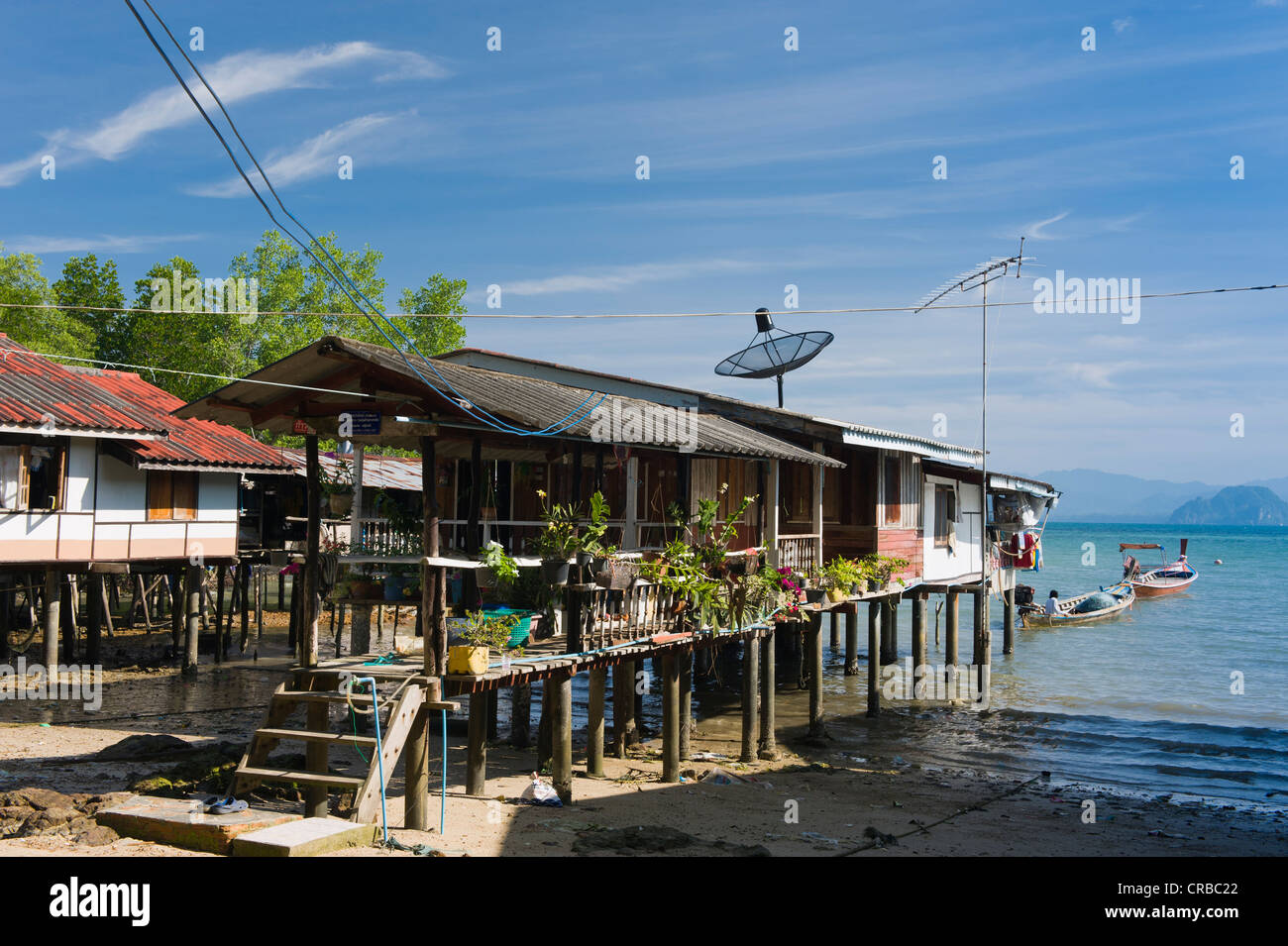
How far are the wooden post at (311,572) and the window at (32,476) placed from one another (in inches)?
384

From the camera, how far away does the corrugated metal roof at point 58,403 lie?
713 inches

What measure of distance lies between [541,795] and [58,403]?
13470 mm

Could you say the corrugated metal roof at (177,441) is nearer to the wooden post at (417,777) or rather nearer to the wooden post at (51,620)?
the wooden post at (51,620)

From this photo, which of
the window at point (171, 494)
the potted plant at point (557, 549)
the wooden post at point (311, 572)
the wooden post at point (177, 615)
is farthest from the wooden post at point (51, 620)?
the potted plant at point (557, 549)

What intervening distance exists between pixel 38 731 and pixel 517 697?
7094mm

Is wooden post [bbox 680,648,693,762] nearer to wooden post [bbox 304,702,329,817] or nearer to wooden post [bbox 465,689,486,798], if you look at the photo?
wooden post [bbox 465,689,486,798]

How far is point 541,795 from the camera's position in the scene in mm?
11781

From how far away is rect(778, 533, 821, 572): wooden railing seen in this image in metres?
17.4

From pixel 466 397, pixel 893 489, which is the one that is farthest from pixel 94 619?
pixel 893 489

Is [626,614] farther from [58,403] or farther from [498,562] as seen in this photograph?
[58,403]

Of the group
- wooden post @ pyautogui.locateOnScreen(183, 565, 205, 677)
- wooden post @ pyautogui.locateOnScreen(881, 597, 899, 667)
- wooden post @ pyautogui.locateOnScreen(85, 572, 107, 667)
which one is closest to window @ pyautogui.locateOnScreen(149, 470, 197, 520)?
wooden post @ pyautogui.locateOnScreen(183, 565, 205, 677)

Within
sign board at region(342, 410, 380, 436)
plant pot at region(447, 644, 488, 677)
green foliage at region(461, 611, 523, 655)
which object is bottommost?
plant pot at region(447, 644, 488, 677)

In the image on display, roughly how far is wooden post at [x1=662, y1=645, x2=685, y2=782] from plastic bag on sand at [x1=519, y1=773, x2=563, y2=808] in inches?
100
